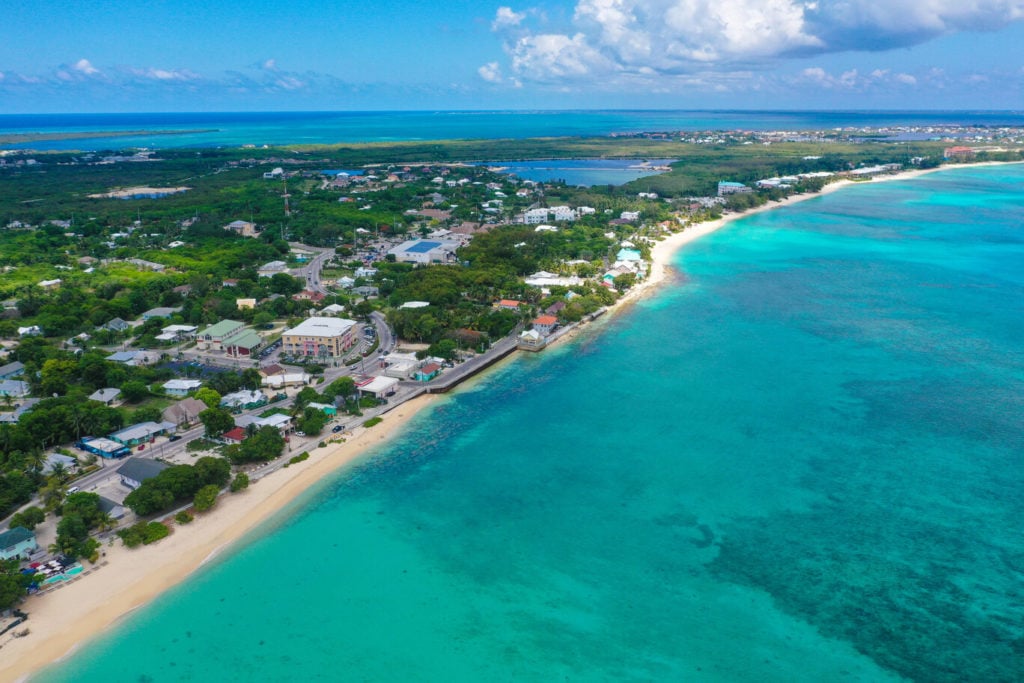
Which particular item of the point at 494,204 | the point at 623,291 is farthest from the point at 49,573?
the point at 494,204

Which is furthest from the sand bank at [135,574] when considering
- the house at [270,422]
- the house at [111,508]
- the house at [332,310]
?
the house at [332,310]

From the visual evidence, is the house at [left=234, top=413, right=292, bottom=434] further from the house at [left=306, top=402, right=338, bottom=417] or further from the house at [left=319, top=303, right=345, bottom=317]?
the house at [left=319, top=303, right=345, bottom=317]

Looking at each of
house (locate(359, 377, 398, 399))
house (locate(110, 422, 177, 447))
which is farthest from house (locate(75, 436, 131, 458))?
house (locate(359, 377, 398, 399))

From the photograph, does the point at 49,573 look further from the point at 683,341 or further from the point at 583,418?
the point at 683,341

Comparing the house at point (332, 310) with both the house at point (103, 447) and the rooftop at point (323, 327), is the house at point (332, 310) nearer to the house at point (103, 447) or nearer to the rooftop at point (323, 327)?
the rooftop at point (323, 327)

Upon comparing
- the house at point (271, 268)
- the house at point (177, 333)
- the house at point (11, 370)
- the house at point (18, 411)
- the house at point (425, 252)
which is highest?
the house at point (425, 252)

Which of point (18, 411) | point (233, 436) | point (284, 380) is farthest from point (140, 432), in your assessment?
point (284, 380)

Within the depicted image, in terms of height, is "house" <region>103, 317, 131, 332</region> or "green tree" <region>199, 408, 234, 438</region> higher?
"house" <region>103, 317, 131, 332</region>
